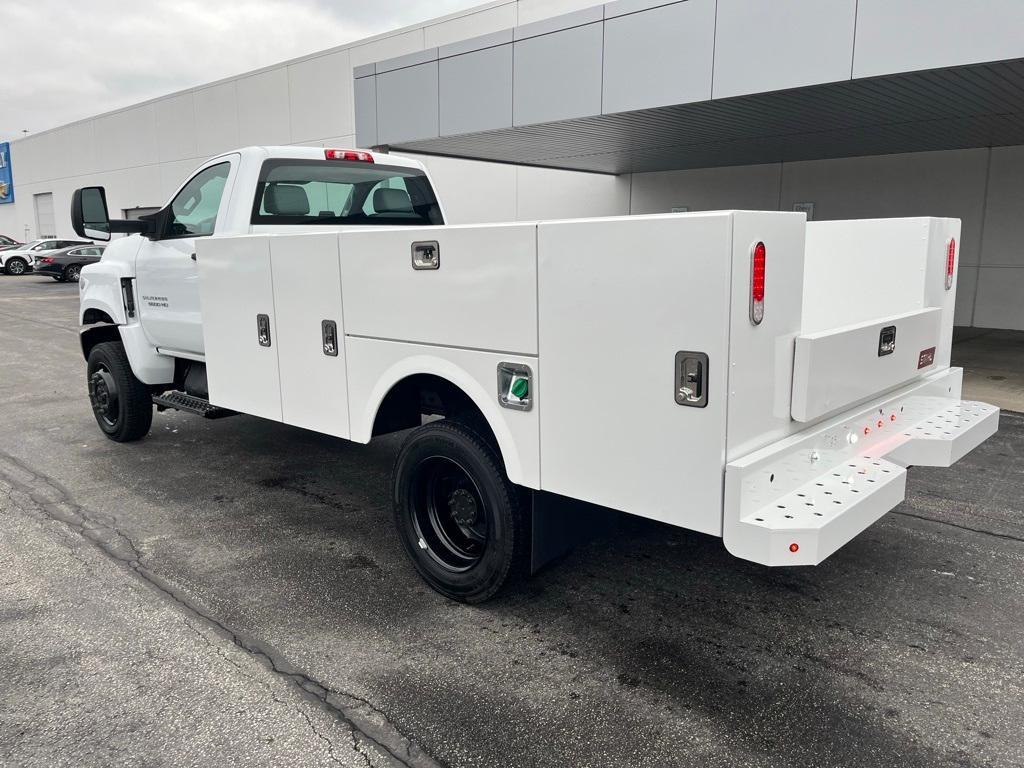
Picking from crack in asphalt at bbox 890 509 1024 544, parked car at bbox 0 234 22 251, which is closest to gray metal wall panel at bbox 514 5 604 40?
crack in asphalt at bbox 890 509 1024 544

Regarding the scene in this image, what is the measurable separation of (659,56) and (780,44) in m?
1.73

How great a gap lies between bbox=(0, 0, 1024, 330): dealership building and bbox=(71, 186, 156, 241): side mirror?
5192 mm

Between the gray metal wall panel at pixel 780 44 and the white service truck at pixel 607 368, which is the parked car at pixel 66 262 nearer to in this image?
the gray metal wall panel at pixel 780 44

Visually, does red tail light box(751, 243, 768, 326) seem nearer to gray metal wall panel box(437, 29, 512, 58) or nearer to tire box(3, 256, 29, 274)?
gray metal wall panel box(437, 29, 512, 58)

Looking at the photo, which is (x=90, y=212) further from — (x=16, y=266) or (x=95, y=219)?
(x=16, y=266)

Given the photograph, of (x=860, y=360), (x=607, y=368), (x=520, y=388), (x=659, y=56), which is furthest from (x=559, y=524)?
(x=659, y=56)

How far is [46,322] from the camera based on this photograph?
17.2 metres

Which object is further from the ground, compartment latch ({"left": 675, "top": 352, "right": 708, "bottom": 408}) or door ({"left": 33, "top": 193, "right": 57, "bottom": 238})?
door ({"left": 33, "top": 193, "right": 57, "bottom": 238})

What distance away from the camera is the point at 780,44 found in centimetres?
933

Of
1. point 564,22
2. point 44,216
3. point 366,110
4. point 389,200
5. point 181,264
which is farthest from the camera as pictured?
point 44,216

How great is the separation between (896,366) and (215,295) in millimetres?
3900

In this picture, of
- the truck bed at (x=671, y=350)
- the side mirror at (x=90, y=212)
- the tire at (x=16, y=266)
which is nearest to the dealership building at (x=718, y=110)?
the truck bed at (x=671, y=350)

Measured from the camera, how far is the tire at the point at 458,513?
3463mm

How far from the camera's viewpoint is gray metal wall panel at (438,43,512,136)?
12.5m
